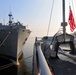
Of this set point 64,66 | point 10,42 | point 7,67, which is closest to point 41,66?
point 64,66

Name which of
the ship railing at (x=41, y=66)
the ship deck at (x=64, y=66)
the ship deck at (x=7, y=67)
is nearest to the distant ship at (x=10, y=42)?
the ship deck at (x=7, y=67)

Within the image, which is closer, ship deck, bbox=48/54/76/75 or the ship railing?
the ship railing

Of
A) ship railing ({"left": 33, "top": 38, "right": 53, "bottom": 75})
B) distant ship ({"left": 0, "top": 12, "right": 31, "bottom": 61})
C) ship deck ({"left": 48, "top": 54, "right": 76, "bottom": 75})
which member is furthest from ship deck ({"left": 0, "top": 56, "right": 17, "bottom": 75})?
ship railing ({"left": 33, "top": 38, "right": 53, "bottom": 75})

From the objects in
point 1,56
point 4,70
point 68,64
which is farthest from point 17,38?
point 68,64

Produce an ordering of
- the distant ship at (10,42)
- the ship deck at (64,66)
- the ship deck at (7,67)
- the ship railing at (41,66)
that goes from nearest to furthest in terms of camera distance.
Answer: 1. the ship railing at (41,66)
2. the ship deck at (64,66)
3. the ship deck at (7,67)
4. the distant ship at (10,42)

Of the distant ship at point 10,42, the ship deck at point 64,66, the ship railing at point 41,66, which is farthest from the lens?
the distant ship at point 10,42

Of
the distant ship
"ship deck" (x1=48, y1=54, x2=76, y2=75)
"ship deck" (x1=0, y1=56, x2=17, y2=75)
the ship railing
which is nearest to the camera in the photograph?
the ship railing

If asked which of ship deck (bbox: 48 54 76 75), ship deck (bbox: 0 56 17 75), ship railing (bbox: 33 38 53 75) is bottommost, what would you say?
ship deck (bbox: 0 56 17 75)

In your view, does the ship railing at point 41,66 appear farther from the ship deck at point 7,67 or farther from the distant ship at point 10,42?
the distant ship at point 10,42

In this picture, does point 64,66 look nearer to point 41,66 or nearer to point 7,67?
point 41,66

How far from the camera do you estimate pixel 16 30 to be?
20.0m

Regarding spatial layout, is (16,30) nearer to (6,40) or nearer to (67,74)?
(6,40)

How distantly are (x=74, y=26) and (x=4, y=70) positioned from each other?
37.4 feet

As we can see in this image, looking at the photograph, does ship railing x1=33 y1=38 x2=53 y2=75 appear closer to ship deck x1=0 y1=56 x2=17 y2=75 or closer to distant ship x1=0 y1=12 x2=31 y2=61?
ship deck x1=0 y1=56 x2=17 y2=75
